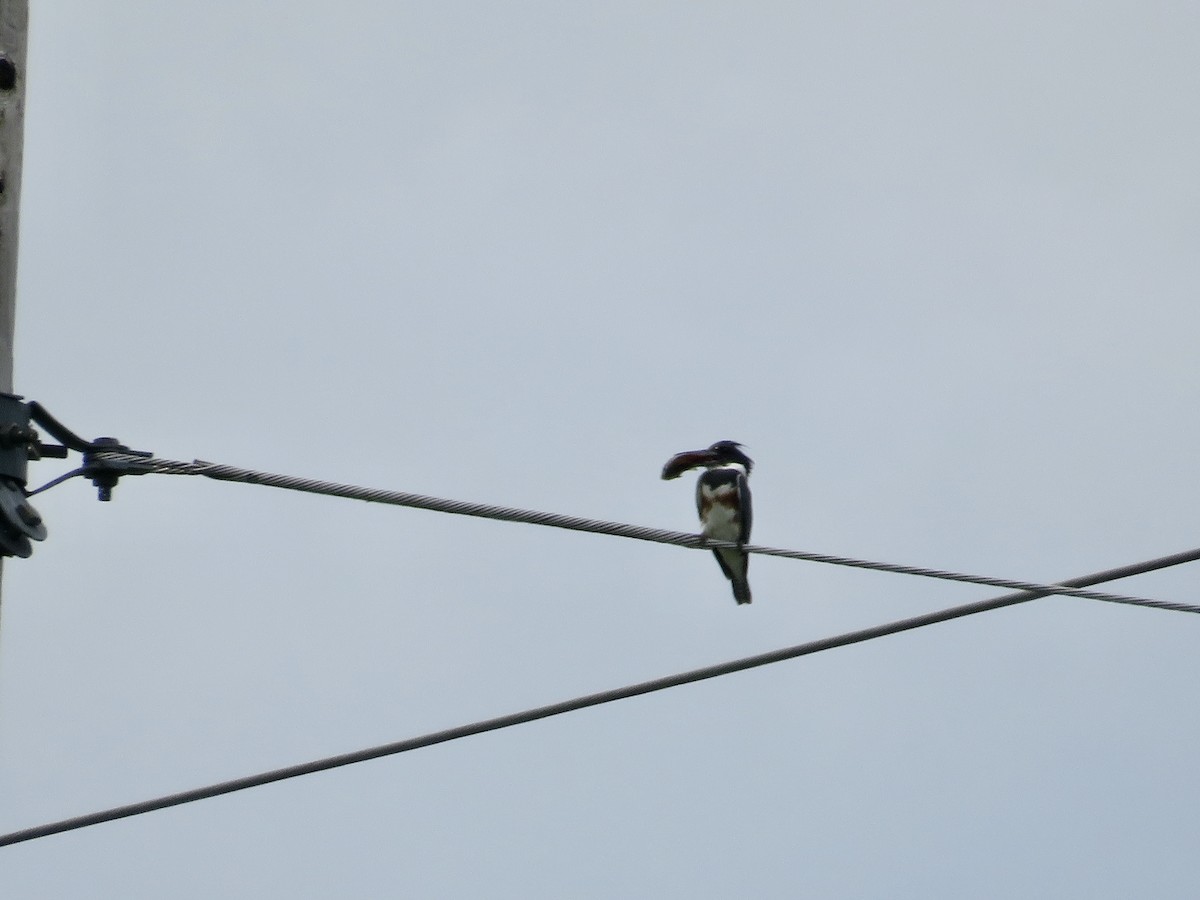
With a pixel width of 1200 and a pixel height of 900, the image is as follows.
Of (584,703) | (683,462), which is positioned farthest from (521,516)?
(683,462)

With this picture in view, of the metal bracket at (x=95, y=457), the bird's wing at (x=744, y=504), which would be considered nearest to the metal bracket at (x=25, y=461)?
the metal bracket at (x=95, y=457)

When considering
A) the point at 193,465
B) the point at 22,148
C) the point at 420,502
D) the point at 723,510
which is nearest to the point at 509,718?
the point at 420,502

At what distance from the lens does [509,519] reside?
4414 mm

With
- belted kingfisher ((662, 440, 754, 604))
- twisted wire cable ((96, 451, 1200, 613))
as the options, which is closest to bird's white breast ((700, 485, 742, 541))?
belted kingfisher ((662, 440, 754, 604))

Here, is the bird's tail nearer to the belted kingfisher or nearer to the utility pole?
the belted kingfisher

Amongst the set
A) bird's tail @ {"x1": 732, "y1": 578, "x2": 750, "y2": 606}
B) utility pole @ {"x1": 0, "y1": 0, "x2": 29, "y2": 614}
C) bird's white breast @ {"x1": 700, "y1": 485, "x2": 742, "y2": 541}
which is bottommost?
utility pole @ {"x1": 0, "y1": 0, "x2": 29, "y2": 614}

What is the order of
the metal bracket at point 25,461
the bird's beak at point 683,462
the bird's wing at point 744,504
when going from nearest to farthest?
the metal bracket at point 25,461, the bird's beak at point 683,462, the bird's wing at point 744,504

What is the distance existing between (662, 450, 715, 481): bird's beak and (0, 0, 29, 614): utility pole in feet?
13.2

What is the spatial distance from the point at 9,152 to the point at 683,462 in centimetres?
460

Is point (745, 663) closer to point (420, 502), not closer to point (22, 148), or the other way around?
point (420, 502)

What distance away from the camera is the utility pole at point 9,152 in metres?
3.87

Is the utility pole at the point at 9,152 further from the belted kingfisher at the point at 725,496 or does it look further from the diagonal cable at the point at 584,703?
the belted kingfisher at the point at 725,496

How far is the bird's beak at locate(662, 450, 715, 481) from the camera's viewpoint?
7.59 metres

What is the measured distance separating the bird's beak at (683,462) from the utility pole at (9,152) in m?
4.02
